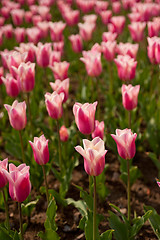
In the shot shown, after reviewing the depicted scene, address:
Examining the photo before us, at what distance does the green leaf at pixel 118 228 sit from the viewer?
2.24 meters

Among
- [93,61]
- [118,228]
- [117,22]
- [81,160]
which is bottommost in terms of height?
[81,160]

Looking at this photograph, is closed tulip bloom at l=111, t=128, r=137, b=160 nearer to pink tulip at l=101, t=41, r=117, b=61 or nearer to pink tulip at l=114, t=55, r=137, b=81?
Answer: pink tulip at l=114, t=55, r=137, b=81

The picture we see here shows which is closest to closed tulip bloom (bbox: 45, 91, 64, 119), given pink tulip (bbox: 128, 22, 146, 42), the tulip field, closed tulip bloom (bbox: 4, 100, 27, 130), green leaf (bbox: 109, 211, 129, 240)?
the tulip field

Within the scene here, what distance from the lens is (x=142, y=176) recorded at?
10.4ft

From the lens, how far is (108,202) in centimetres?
291

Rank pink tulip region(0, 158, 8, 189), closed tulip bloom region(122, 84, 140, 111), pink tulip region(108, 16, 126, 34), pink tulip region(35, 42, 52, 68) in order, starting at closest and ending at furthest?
pink tulip region(0, 158, 8, 189)
closed tulip bloom region(122, 84, 140, 111)
pink tulip region(35, 42, 52, 68)
pink tulip region(108, 16, 126, 34)

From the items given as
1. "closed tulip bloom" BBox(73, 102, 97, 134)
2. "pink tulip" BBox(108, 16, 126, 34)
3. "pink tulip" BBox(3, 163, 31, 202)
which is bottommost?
"pink tulip" BBox(108, 16, 126, 34)

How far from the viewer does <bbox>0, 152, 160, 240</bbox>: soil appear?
2645mm

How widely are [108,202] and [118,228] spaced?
655 millimetres

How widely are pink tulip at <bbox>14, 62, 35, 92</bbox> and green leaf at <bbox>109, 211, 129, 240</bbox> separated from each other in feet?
4.29

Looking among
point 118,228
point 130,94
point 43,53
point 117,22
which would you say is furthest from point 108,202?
point 117,22

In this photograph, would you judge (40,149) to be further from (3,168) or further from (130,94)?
(130,94)

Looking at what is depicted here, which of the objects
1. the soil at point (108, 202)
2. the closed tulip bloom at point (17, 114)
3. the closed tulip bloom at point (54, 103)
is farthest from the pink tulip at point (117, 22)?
the closed tulip bloom at point (17, 114)

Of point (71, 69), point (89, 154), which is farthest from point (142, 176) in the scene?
point (71, 69)
